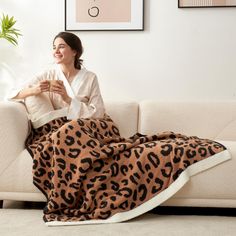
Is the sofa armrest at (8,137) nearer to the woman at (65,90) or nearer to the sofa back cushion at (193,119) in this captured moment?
the woman at (65,90)

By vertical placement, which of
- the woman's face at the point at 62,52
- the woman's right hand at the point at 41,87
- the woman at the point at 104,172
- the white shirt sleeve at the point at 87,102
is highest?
the woman's face at the point at 62,52

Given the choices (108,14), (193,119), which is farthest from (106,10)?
(193,119)

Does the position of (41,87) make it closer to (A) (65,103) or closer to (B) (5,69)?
(A) (65,103)

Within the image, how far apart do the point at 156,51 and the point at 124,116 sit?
67 centimetres

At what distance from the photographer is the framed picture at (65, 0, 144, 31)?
3.83m

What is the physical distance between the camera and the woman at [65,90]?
3.12 metres

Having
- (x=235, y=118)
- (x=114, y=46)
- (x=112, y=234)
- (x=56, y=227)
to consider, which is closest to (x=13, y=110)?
(x=56, y=227)

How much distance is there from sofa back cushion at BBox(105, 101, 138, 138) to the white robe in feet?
0.77

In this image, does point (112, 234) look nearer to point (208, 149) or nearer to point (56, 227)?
point (56, 227)

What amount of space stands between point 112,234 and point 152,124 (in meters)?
1.30

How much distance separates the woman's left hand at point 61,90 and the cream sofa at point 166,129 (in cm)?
24

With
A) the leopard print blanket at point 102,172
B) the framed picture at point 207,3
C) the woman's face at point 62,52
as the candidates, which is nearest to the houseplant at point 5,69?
the woman's face at point 62,52

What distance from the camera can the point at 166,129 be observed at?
3.47 meters

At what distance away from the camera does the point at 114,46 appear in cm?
389
